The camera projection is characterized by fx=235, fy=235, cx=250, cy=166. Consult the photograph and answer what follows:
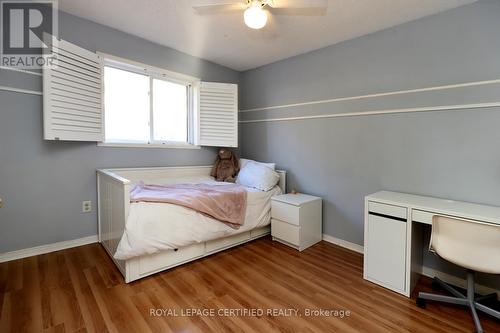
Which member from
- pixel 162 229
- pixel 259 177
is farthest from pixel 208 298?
pixel 259 177

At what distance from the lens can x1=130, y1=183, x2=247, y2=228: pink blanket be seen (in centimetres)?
210

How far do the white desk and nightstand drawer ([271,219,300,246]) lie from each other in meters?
0.75

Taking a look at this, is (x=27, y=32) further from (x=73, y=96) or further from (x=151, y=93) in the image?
(x=151, y=93)

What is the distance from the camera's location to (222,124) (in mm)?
3459

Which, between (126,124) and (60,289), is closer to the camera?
(60,289)

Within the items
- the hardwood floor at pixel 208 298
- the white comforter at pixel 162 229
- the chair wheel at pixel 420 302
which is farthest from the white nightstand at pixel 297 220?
the chair wheel at pixel 420 302

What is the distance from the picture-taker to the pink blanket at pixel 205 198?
82.7 inches

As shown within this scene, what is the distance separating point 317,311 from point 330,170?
1626 mm

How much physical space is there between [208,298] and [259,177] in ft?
5.01

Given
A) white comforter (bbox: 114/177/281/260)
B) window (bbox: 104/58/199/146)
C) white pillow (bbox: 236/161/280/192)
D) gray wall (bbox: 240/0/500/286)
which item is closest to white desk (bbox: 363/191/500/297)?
gray wall (bbox: 240/0/500/286)

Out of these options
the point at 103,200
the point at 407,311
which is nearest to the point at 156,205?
the point at 103,200

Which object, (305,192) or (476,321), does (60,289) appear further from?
(476,321)

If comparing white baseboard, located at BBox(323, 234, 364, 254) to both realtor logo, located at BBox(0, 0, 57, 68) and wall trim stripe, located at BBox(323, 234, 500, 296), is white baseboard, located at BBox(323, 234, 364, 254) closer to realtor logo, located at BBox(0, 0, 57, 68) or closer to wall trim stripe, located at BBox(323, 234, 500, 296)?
wall trim stripe, located at BBox(323, 234, 500, 296)

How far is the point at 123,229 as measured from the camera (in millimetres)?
1846
